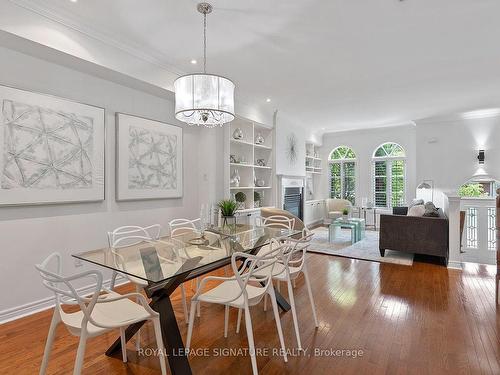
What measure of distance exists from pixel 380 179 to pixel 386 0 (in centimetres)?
634

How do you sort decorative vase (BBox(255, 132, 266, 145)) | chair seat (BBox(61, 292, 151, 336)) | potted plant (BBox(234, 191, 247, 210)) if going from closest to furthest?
chair seat (BBox(61, 292, 151, 336)) < potted plant (BBox(234, 191, 247, 210)) < decorative vase (BBox(255, 132, 266, 145))

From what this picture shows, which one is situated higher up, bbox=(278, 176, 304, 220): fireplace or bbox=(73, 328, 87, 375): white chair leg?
bbox=(278, 176, 304, 220): fireplace

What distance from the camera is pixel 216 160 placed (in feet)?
15.5

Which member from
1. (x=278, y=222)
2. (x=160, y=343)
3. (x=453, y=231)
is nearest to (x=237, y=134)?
(x=278, y=222)

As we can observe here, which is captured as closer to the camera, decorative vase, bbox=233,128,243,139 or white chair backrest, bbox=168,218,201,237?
white chair backrest, bbox=168,218,201,237

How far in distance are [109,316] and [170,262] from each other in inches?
18.2

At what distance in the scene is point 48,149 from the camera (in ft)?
9.34

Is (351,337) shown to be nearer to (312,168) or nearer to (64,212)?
(64,212)

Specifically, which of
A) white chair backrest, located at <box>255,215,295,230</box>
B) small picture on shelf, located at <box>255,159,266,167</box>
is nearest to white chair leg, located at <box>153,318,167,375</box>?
white chair backrest, located at <box>255,215,295,230</box>

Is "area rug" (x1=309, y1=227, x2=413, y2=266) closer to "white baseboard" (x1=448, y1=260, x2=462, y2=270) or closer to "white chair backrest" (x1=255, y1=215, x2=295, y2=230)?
"white baseboard" (x1=448, y1=260, x2=462, y2=270)

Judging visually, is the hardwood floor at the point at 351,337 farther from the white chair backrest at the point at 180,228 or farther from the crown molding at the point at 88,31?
the crown molding at the point at 88,31

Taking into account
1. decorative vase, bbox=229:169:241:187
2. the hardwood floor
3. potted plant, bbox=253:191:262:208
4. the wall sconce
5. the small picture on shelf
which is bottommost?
the hardwood floor

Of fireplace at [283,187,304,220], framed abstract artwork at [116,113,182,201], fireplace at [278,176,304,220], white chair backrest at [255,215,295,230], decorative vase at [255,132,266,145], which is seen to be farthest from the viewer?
fireplace at [283,187,304,220]

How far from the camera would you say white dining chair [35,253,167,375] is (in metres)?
1.41
